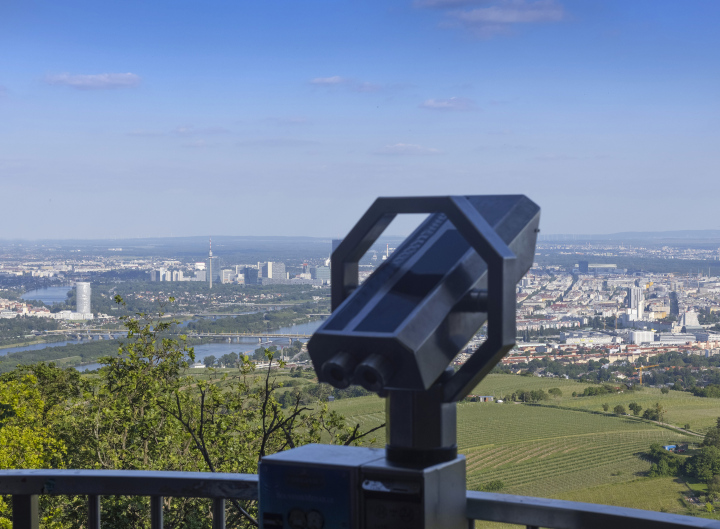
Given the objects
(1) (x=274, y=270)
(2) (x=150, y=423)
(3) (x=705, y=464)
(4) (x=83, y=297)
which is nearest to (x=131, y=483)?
(2) (x=150, y=423)

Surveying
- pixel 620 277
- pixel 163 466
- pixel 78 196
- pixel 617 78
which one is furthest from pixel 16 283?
pixel 617 78

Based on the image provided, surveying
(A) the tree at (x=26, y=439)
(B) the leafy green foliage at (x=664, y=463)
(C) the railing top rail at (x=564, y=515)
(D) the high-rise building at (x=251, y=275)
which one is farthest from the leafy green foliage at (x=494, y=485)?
(C) the railing top rail at (x=564, y=515)

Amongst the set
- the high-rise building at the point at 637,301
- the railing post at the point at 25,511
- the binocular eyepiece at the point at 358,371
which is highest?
the binocular eyepiece at the point at 358,371

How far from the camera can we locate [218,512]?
4.78 ft

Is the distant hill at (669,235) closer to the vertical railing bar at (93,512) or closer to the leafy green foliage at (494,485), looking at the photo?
the leafy green foliage at (494,485)

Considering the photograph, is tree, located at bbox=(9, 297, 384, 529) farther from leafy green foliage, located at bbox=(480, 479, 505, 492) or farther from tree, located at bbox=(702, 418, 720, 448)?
tree, located at bbox=(702, 418, 720, 448)

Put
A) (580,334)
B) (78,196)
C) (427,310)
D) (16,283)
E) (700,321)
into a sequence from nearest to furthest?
(427,310)
(580,334)
(700,321)
(16,283)
(78,196)

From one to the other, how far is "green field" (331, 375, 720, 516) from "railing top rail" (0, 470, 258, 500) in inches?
680

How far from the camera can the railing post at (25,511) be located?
159 centimetres

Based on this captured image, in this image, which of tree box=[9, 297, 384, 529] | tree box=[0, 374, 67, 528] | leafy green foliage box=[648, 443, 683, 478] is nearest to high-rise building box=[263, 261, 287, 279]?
leafy green foliage box=[648, 443, 683, 478]

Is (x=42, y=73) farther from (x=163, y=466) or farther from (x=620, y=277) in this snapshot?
(x=163, y=466)

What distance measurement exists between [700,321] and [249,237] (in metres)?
31.9

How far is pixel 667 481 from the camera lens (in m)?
22.5

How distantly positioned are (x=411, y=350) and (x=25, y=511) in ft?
3.77
